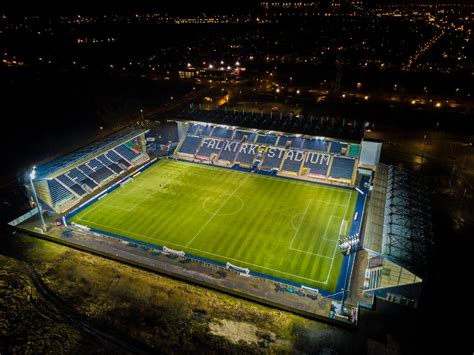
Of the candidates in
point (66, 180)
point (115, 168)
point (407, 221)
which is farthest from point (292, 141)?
point (66, 180)

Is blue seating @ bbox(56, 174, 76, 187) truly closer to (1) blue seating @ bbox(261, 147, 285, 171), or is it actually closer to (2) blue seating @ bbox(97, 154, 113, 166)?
(2) blue seating @ bbox(97, 154, 113, 166)

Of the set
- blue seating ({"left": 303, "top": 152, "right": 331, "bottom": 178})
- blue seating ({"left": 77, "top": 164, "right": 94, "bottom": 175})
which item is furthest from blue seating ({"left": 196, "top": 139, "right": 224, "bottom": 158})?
blue seating ({"left": 77, "top": 164, "right": 94, "bottom": 175})

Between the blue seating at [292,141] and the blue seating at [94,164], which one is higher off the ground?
the blue seating at [292,141]

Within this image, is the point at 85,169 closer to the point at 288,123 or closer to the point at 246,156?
the point at 246,156

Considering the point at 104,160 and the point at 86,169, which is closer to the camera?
the point at 86,169

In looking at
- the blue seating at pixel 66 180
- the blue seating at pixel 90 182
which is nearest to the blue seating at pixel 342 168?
the blue seating at pixel 90 182

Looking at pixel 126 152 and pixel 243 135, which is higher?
pixel 243 135

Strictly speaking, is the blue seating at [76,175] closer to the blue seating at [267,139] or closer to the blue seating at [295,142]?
the blue seating at [267,139]

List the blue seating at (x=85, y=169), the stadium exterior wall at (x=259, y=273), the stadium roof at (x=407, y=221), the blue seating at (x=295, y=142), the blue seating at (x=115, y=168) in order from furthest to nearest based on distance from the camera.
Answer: the blue seating at (x=295, y=142)
the blue seating at (x=115, y=168)
the blue seating at (x=85, y=169)
the stadium exterior wall at (x=259, y=273)
the stadium roof at (x=407, y=221)
